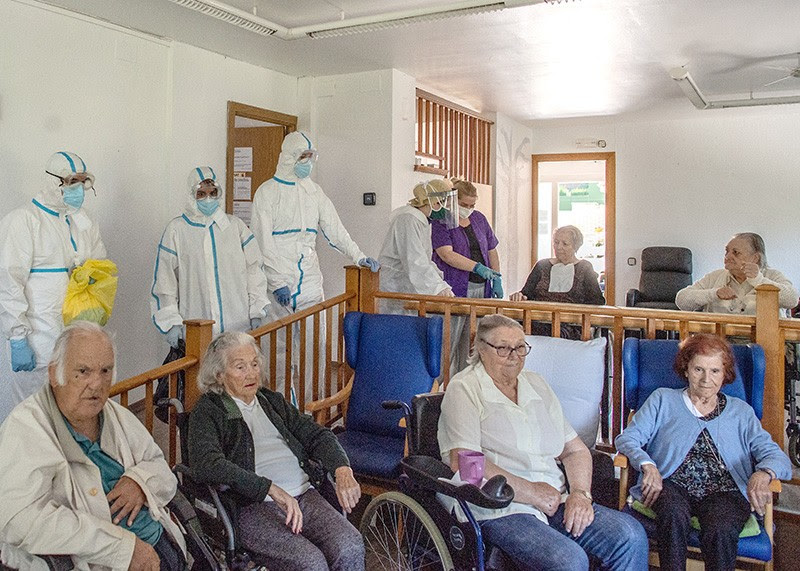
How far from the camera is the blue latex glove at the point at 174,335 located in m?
3.55

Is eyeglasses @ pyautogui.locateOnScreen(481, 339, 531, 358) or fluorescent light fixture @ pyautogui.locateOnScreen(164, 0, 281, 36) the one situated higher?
fluorescent light fixture @ pyautogui.locateOnScreen(164, 0, 281, 36)

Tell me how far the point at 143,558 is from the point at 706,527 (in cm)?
169

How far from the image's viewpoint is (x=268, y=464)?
2404mm

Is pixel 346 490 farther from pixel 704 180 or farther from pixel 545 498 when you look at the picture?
pixel 704 180

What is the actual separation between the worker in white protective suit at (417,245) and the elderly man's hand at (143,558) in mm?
2172

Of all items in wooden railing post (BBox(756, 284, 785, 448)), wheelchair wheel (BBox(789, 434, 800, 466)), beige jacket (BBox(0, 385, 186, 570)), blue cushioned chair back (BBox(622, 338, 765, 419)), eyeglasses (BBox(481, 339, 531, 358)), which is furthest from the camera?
wheelchair wheel (BBox(789, 434, 800, 466))

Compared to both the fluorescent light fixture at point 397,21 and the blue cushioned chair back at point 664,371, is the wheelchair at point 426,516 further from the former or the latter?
the fluorescent light fixture at point 397,21

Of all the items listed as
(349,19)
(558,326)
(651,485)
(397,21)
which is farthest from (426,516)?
(349,19)

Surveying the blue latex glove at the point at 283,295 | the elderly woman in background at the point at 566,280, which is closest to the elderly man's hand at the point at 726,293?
the elderly woman in background at the point at 566,280

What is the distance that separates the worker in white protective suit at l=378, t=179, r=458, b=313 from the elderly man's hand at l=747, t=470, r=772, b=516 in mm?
1973

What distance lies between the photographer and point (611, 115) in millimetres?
7867

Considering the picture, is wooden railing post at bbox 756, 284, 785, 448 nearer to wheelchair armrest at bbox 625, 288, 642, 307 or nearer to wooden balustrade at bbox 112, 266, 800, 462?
wooden balustrade at bbox 112, 266, 800, 462

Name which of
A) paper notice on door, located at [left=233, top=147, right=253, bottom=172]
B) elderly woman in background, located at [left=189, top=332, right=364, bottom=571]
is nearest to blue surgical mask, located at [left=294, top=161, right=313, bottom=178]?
paper notice on door, located at [left=233, top=147, right=253, bottom=172]

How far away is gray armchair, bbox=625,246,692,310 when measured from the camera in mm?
7742
